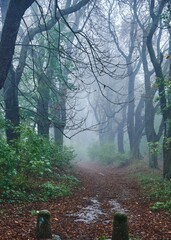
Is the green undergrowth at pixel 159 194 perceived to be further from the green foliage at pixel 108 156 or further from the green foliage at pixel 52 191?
the green foliage at pixel 108 156

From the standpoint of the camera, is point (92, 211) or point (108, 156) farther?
point (108, 156)

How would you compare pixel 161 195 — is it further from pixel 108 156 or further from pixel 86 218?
pixel 108 156

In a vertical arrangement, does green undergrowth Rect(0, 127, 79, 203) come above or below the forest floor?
above

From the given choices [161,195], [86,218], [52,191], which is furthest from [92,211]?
[161,195]

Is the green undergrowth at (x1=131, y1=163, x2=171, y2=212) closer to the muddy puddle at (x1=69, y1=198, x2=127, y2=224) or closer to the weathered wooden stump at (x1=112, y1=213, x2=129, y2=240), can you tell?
the muddy puddle at (x1=69, y1=198, x2=127, y2=224)

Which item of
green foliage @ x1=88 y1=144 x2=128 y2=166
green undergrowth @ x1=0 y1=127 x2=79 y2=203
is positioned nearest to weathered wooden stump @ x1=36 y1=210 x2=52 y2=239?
green undergrowth @ x1=0 y1=127 x2=79 y2=203

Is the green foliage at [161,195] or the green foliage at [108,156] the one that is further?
the green foliage at [108,156]

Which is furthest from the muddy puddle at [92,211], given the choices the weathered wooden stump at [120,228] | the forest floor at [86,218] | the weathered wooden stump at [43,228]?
the weathered wooden stump at [120,228]

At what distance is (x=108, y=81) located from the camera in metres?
44.6

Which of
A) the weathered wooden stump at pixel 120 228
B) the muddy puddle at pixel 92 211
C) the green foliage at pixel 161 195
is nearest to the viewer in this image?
the weathered wooden stump at pixel 120 228

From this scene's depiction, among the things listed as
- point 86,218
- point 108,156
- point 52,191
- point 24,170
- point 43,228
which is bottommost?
point 86,218

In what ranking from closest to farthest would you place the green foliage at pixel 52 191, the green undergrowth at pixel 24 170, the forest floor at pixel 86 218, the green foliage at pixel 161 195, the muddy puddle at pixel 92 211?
1. the forest floor at pixel 86 218
2. the muddy puddle at pixel 92 211
3. the green undergrowth at pixel 24 170
4. the green foliage at pixel 161 195
5. the green foliage at pixel 52 191

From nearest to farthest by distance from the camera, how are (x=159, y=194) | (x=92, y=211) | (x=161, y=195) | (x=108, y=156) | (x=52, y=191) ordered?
(x=92, y=211), (x=52, y=191), (x=161, y=195), (x=159, y=194), (x=108, y=156)

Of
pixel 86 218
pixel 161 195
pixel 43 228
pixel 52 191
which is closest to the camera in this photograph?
pixel 43 228
